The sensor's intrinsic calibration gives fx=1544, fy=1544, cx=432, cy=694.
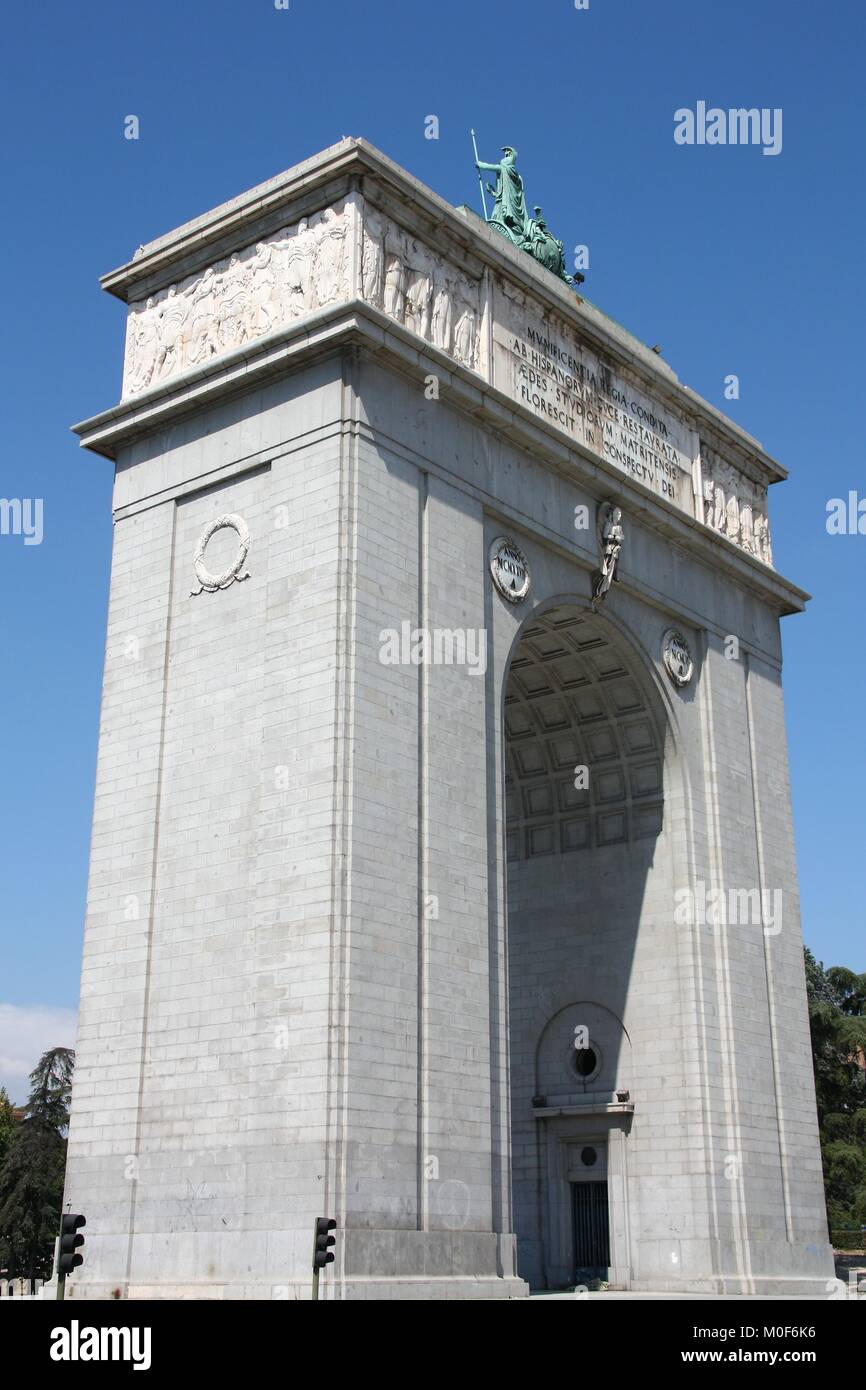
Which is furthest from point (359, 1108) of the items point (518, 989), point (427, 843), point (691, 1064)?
point (518, 989)

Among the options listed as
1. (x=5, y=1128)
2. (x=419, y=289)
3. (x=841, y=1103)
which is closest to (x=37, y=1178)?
(x=5, y=1128)

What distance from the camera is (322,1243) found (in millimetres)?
20406

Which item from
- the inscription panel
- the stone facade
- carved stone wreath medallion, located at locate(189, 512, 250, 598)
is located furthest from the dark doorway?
carved stone wreath medallion, located at locate(189, 512, 250, 598)

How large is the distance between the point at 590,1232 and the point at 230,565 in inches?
641

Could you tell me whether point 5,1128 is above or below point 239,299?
below

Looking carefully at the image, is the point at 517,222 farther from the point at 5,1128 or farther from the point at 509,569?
the point at 5,1128

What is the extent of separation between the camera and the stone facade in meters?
23.6

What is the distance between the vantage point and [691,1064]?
3169 centimetres

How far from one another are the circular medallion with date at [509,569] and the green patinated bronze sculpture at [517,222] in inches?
314

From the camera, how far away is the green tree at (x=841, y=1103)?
64.6 metres

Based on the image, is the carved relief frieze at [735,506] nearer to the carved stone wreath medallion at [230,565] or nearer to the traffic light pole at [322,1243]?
the carved stone wreath medallion at [230,565]
